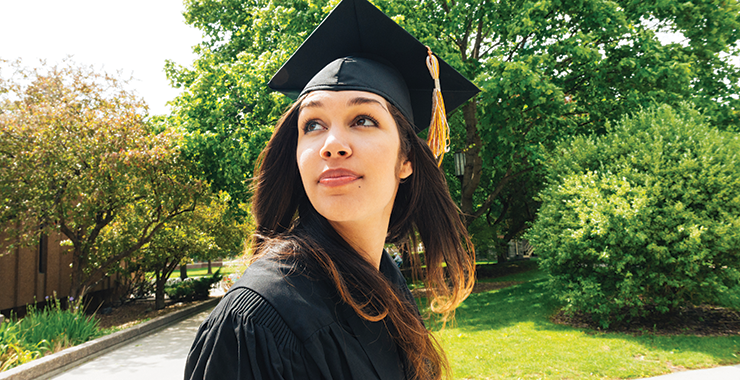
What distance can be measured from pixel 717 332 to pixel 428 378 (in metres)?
8.31

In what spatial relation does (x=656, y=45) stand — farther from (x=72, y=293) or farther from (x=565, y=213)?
(x=72, y=293)

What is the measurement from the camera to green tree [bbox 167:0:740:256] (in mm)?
9641

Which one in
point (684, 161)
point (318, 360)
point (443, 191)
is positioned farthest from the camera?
point (684, 161)

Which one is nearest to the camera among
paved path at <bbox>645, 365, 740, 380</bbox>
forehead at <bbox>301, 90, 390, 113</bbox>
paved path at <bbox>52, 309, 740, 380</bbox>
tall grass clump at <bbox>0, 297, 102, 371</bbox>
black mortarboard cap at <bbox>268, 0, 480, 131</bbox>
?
forehead at <bbox>301, 90, 390, 113</bbox>

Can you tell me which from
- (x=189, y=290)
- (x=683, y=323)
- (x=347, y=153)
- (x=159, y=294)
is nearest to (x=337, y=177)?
(x=347, y=153)

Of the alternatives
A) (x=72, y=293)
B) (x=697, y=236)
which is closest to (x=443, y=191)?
(x=697, y=236)

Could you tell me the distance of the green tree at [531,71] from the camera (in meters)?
9.64

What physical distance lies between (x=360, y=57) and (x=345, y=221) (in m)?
0.73

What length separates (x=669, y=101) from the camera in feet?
31.9

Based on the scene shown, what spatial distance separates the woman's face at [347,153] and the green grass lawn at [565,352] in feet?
12.7

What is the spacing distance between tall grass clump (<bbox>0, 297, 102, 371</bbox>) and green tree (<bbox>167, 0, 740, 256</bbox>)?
14.0ft

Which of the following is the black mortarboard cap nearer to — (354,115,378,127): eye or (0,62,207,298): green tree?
(354,115,378,127): eye

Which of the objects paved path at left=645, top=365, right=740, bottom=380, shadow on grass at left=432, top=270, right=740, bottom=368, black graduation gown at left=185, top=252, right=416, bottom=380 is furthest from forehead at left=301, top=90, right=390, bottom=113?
paved path at left=645, top=365, right=740, bottom=380

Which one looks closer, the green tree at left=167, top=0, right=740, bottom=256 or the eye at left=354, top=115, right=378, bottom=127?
the eye at left=354, top=115, right=378, bottom=127
